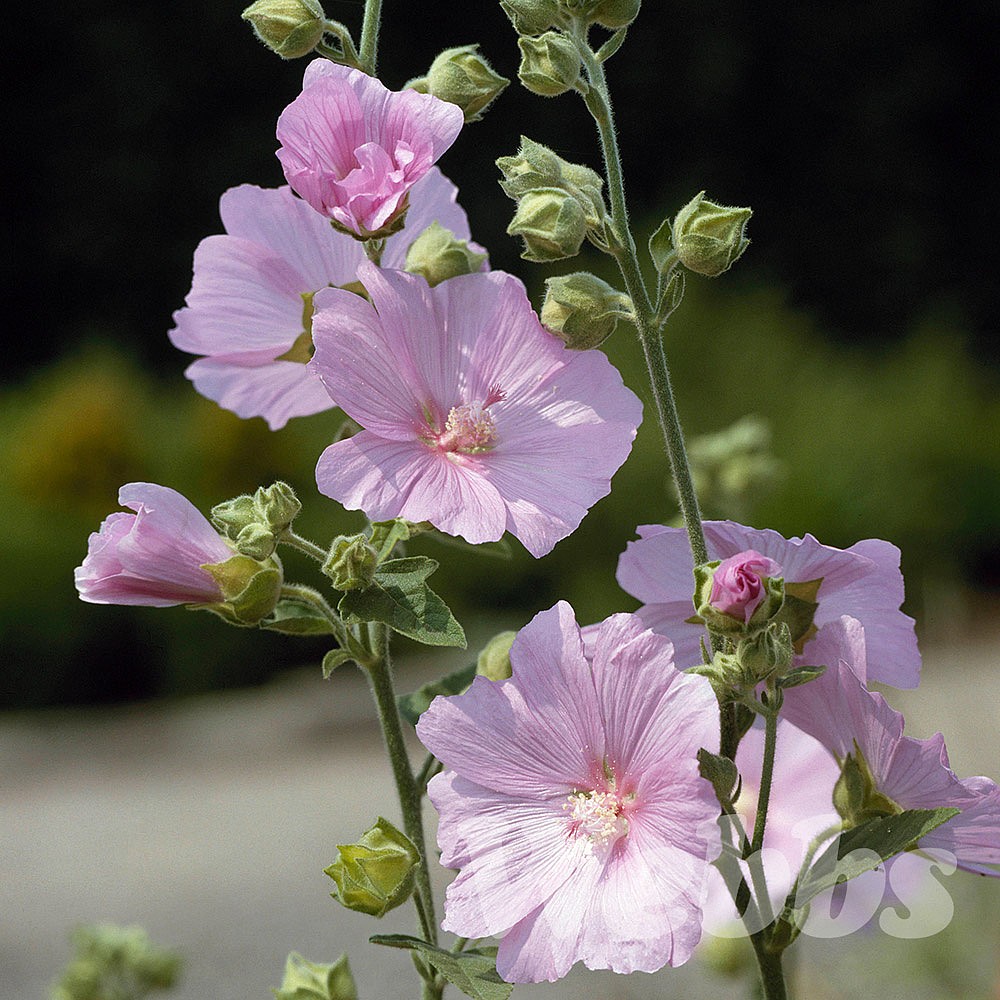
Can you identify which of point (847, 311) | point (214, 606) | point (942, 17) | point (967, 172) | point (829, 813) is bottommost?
point (829, 813)

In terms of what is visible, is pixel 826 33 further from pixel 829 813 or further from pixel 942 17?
pixel 829 813

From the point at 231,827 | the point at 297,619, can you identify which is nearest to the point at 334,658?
the point at 297,619

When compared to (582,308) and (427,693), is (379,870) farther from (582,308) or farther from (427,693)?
(582,308)

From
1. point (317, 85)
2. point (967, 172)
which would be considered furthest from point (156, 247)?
point (317, 85)

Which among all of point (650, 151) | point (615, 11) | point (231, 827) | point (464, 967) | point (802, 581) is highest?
point (650, 151)

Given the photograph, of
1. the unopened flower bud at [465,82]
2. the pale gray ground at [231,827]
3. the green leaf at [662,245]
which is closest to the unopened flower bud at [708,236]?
the green leaf at [662,245]

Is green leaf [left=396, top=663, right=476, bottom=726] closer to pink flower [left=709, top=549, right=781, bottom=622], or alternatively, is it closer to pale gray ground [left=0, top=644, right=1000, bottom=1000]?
pink flower [left=709, top=549, right=781, bottom=622]
